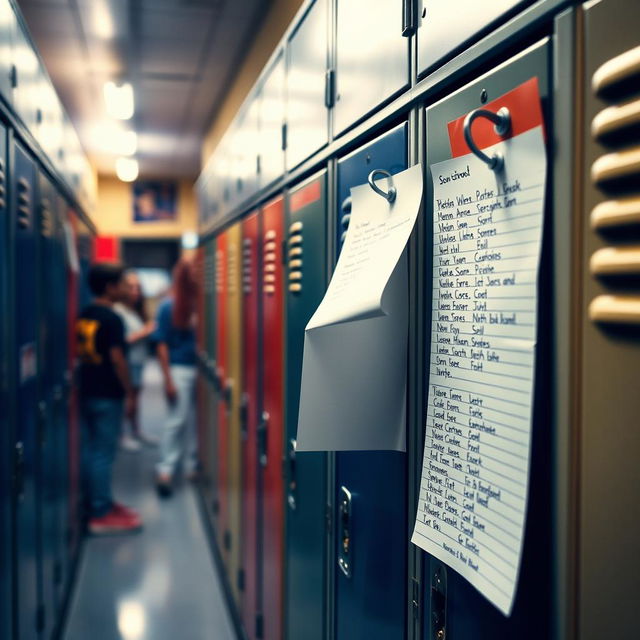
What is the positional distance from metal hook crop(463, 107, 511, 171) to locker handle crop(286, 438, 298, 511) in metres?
1.20

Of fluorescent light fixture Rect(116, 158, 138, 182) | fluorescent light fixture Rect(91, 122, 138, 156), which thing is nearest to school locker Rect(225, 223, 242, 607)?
fluorescent light fixture Rect(91, 122, 138, 156)

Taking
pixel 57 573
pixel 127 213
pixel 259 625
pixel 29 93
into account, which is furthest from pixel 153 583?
pixel 127 213

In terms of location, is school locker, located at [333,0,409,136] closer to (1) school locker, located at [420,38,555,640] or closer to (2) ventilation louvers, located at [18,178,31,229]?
(1) school locker, located at [420,38,555,640]

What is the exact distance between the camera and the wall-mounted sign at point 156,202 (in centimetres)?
1079

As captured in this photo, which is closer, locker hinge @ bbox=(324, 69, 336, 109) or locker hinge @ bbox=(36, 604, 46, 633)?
locker hinge @ bbox=(324, 69, 336, 109)

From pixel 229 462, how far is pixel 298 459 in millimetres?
1658

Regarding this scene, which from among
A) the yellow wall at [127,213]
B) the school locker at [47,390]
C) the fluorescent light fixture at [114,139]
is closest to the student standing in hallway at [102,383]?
the school locker at [47,390]

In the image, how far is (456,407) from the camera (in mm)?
932

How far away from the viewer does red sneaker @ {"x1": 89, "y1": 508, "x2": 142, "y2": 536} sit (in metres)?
4.27

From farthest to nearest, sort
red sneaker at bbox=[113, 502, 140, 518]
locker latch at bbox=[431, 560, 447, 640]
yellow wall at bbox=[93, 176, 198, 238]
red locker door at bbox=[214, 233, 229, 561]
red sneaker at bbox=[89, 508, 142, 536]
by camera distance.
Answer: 1. yellow wall at bbox=[93, 176, 198, 238]
2. red sneaker at bbox=[113, 502, 140, 518]
3. red sneaker at bbox=[89, 508, 142, 536]
4. red locker door at bbox=[214, 233, 229, 561]
5. locker latch at bbox=[431, 560, 447, 640]

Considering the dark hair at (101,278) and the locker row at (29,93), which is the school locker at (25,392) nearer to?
the locker row at (29,93)

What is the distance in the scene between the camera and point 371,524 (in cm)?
128

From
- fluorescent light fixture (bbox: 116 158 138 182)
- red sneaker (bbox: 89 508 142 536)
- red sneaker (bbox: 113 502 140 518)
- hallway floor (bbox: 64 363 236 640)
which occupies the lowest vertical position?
hallway floor (bbox: 64 363 236 640)

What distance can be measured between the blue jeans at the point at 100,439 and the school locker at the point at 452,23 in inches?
138
